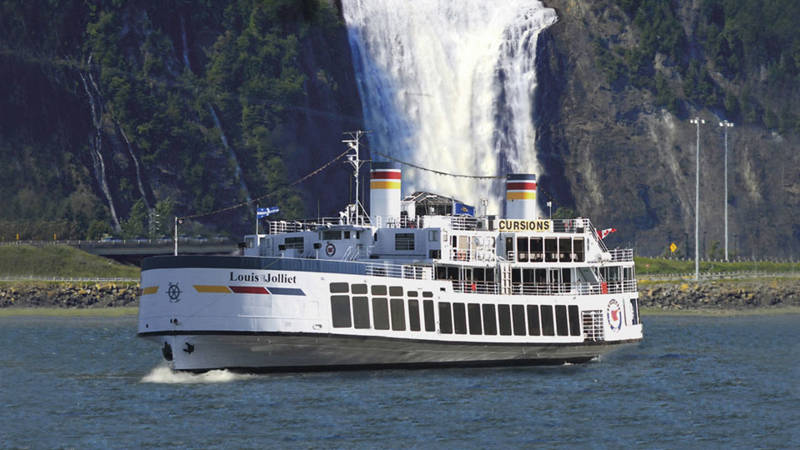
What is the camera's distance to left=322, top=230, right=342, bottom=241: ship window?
209 feet

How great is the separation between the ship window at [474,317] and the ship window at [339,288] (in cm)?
692

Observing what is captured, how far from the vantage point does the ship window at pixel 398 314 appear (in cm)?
Answer: 5847

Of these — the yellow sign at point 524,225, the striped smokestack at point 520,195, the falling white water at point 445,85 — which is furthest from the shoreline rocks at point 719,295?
the yellow sign at point 524,225

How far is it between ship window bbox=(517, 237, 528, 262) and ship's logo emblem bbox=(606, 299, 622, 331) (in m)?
5.07

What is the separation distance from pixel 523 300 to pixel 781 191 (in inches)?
5232

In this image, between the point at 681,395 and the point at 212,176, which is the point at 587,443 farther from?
the point at 212,176

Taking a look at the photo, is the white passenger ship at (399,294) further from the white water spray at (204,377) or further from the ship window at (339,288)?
the white water spray at (204,377)

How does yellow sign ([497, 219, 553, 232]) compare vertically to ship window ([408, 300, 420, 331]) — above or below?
above

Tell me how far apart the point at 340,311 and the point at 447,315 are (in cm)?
590

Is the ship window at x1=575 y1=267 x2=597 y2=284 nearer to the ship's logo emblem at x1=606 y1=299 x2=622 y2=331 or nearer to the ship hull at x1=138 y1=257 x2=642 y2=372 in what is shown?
the ship's logo emblem at x1=606 y1=299 x2=622 y2=331

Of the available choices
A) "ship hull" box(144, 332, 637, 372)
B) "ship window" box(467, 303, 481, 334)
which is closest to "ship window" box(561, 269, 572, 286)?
"ship hull" box(144, 332, 637, 372)

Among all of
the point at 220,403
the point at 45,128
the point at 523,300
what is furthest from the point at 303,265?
the point at 45,128

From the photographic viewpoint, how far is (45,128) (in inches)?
6348

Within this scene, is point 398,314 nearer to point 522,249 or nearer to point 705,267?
point 522,249
